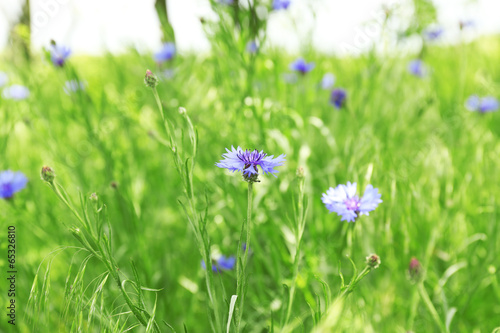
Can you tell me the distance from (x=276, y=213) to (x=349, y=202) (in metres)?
0.49

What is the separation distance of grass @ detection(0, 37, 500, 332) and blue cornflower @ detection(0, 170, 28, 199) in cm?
3

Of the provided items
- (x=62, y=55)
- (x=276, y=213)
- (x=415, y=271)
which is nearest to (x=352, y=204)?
(x=415, y=271)

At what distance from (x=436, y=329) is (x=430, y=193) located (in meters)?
0.40

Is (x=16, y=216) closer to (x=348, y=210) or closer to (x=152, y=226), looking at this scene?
(x=152, y=226)

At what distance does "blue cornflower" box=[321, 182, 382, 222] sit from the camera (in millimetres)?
604

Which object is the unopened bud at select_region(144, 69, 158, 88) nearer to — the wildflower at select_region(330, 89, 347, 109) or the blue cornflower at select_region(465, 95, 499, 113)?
the wildflower at select_region(330, 89, 347, 109)

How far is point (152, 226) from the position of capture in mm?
1185

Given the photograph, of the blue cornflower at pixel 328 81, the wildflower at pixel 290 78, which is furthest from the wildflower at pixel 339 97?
the blue cornflower at pixel 328 81

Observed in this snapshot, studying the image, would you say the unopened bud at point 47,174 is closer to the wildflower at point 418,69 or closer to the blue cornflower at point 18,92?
the blue cornflower at point 18,92

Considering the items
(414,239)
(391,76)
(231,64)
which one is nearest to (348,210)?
(414,239)

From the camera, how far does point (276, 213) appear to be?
112 cm

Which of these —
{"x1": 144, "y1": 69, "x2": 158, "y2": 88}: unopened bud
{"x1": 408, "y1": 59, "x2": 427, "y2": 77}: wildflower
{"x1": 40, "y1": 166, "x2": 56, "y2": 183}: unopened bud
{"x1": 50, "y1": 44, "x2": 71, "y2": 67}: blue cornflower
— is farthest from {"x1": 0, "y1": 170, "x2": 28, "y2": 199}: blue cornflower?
{"x1": 408, "y1": 59, "x2": 427, "y2": 77}: wildflower

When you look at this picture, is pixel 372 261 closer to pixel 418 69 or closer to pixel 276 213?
pixel 276 213

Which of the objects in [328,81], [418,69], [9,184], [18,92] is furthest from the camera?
[418,69]
